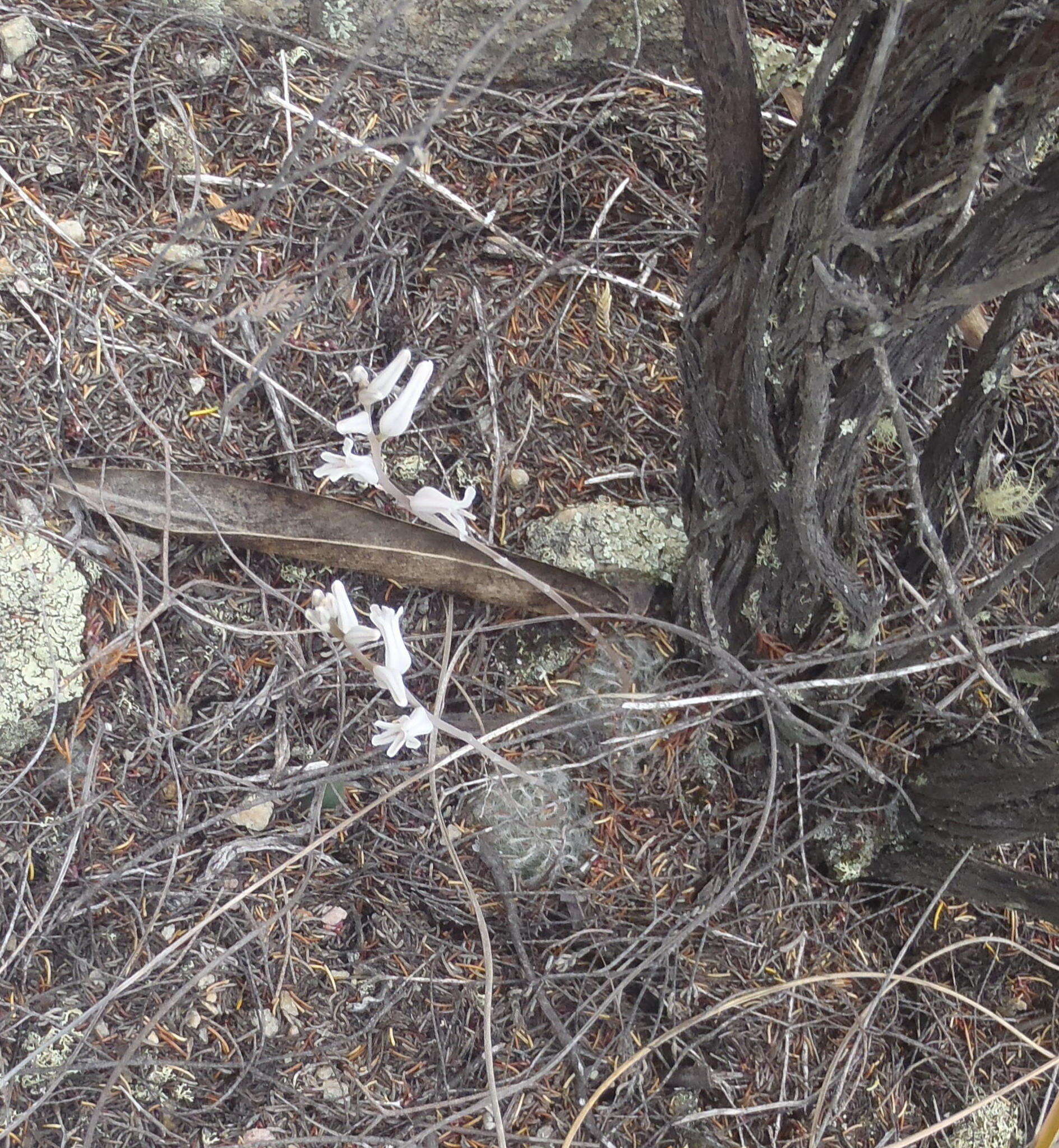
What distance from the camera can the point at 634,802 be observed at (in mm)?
1762

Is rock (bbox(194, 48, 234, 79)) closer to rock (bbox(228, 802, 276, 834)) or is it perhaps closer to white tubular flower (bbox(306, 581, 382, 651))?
white tubular flower (bbox(306, 581, 382, 651))

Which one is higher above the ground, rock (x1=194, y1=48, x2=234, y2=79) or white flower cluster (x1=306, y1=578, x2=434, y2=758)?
rock (x1=194, y1=48, x2=234, y2=79)

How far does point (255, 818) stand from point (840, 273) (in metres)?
1.32

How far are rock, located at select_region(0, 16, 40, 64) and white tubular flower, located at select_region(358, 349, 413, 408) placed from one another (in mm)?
1220

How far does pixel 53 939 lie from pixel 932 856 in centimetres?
157

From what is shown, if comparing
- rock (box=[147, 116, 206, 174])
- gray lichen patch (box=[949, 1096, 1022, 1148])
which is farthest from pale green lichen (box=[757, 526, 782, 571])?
rock (box=[147, 116, 206, 174])

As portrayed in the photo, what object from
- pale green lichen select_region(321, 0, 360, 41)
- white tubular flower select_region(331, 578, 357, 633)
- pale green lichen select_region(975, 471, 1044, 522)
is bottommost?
white tubular flower select_region(331, 578, 357, 633)

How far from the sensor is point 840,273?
1.19 meters

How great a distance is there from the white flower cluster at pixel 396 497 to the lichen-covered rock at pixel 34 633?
64 centimetres

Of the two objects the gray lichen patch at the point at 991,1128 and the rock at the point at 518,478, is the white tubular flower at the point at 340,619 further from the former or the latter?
the gray lichen patch at the point at 991,1128

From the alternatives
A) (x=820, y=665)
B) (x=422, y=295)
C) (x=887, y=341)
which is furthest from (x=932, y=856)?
(x=422, y=295)

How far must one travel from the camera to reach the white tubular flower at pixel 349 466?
1279mm

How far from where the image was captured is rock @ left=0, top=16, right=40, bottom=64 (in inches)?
69.4

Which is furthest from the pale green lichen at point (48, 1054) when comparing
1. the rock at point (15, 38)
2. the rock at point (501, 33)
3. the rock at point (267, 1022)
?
the rock at point (501, 33)
